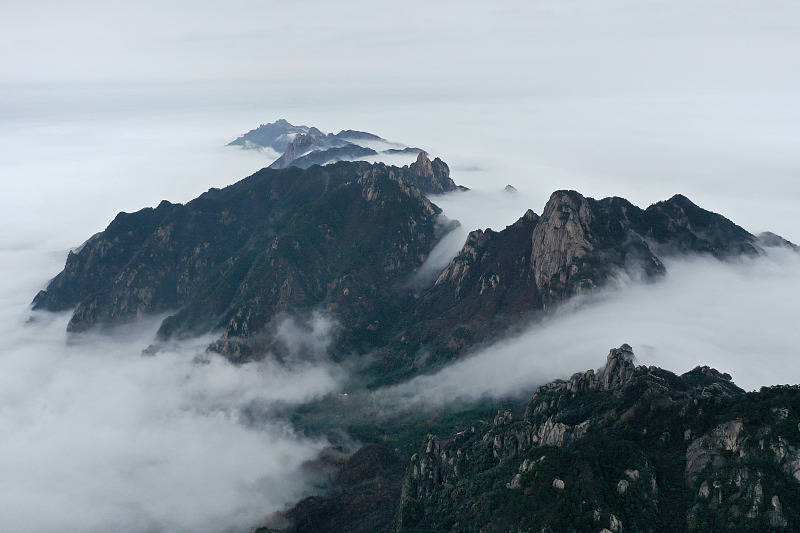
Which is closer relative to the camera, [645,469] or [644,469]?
[644,469]

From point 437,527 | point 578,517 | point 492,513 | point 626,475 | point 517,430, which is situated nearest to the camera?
point 578,517

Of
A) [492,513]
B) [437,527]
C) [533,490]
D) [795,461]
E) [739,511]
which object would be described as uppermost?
[795,461]

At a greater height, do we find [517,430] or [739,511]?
[739,511]

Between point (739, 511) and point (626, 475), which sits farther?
point (626, 475)

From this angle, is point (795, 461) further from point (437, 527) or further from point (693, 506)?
point (437, 527)

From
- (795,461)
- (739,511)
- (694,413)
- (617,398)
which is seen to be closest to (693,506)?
(739,511)

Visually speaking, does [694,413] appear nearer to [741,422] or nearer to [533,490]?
[741,422]

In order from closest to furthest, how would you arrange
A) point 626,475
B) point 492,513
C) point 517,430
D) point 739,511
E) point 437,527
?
1. point 739,511
2. point 626,475
3. point 492,513
4. point 437,527
5. point 517,430
